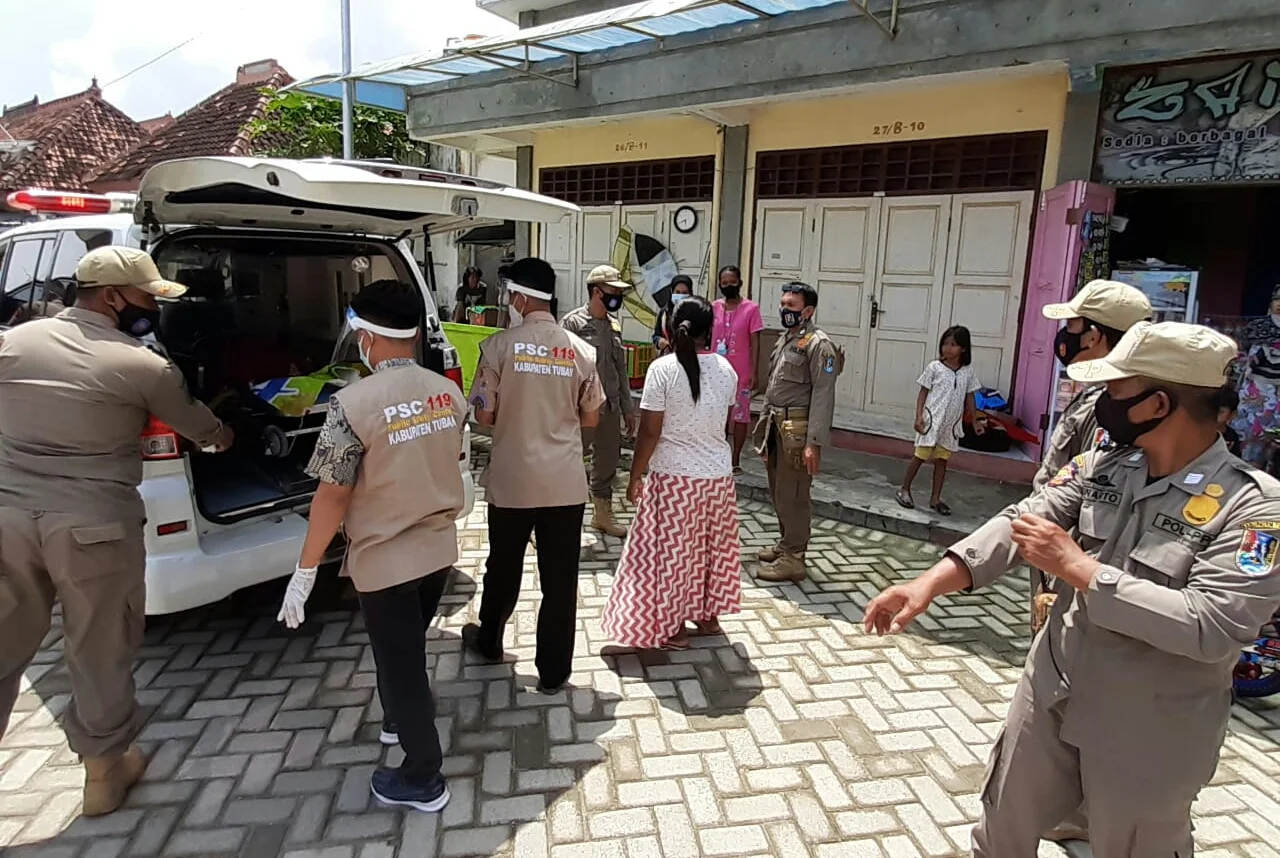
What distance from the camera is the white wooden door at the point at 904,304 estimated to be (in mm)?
7121

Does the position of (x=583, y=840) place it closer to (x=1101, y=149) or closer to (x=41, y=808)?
(x=41, y=808)

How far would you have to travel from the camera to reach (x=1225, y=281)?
334 inches

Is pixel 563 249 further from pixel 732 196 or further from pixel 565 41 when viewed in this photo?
pixel 565 41

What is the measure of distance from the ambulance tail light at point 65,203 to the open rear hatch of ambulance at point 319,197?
0.96 m

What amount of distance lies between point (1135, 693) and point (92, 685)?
2.91m

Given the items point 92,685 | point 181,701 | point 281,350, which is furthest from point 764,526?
point 92,685

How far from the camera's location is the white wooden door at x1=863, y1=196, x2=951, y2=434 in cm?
712

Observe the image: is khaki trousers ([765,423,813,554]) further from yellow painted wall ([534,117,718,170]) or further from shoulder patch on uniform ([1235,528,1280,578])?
yellow painted wall ([534,117,718,170])

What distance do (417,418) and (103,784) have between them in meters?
1.53

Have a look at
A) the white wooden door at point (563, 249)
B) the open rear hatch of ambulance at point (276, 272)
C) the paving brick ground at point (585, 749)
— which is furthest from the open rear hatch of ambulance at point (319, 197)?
the white wooden door at point (563, 249)

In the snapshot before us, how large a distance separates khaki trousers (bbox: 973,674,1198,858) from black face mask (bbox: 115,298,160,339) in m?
2.95

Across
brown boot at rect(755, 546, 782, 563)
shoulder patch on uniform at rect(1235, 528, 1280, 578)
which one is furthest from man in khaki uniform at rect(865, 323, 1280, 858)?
brown boot at rect(755, 546, 782, 563)

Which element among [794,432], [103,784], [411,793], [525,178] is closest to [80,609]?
[103,784]

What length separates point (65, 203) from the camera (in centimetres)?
405
